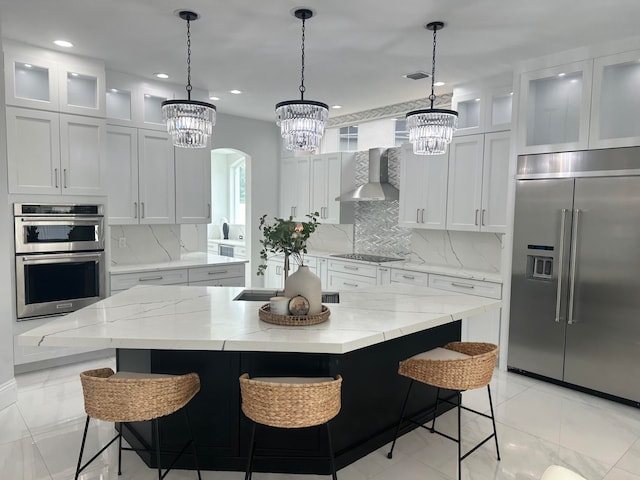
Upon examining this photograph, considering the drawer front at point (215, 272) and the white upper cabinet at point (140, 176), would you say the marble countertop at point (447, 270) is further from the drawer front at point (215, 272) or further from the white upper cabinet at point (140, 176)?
the white upper cabinet at point (140, 176)

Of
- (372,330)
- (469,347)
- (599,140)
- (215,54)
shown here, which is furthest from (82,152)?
(599,140)

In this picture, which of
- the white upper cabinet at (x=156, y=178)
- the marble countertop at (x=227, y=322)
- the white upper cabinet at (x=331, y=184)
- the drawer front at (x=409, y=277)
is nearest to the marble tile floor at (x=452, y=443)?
the marble countertop at (x=227, y=322)

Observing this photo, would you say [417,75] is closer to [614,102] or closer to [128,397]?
[614,102]

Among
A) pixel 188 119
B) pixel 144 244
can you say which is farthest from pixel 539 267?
pixel 144 244

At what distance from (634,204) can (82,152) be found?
184 inches

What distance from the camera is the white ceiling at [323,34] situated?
9.49 feet

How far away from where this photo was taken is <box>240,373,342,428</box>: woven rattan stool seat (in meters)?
1.92

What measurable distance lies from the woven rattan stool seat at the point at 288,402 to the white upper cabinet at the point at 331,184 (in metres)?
4.24

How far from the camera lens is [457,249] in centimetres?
515

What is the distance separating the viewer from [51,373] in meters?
4.00

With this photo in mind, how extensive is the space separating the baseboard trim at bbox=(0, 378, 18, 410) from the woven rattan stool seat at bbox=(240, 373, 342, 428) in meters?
2.41

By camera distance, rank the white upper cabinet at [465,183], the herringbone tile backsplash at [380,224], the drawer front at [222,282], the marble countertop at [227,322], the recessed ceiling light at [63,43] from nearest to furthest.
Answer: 1. the marble countertop at [227,322]
2. the recessed ceiling light at [63,43]
3. the white upper cabinet at [465,183]
4. the drawer front at [222,282]
5. the herringbone tile backsplash at [380,224]

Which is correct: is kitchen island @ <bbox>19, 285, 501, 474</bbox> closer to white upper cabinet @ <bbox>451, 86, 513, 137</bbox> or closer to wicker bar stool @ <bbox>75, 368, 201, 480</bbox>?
wicker bar stool @ <bbox>75, 368, 201, 480</bbox>

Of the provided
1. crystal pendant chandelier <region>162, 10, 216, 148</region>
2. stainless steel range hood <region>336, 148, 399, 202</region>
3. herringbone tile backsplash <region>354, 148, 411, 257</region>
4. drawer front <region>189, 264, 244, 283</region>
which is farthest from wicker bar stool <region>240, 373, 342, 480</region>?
herringbone tile backsplash <region>354, 148, 411, 257</region>
